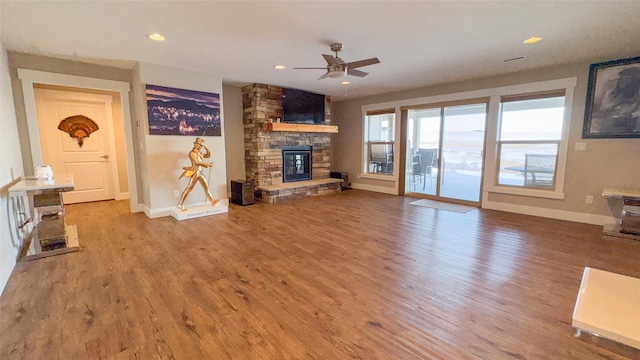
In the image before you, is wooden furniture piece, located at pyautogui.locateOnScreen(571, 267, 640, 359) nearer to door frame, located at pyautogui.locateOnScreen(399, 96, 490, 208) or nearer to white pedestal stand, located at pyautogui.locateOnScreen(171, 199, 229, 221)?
white pedestal stand, located at pyautogui.locateOnScreen(171, 199, 229, 221)

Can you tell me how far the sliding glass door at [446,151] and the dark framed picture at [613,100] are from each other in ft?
4.76

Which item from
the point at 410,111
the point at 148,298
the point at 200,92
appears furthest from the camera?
the point at 410,111

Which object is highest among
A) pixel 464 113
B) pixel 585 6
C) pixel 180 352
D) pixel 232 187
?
pixel 585 6

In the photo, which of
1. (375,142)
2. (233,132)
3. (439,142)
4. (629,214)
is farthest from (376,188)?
(629,214)

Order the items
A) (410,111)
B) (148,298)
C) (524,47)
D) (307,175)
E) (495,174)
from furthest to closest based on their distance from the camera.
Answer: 1. (307,175)
2. (410,111)
3. (495,174)
4. (524,47)
5. (148,298)

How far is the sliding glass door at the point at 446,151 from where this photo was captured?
5.41 m

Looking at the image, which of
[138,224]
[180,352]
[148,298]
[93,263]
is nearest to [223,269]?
[148,298]

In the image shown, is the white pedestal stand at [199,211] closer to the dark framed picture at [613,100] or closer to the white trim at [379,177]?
Answer: the white trim at [379,177]

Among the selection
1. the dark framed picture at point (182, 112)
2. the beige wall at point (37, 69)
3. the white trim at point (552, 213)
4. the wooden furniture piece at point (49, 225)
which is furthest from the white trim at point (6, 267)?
the white trim at point (552, 213)

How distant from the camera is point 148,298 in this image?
84.8 inches

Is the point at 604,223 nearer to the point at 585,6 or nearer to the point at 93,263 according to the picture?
the point at 585,6

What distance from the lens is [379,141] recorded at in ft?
22.7

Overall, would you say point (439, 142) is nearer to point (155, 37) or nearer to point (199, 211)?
point (199, 211)

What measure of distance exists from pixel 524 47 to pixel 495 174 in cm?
236
